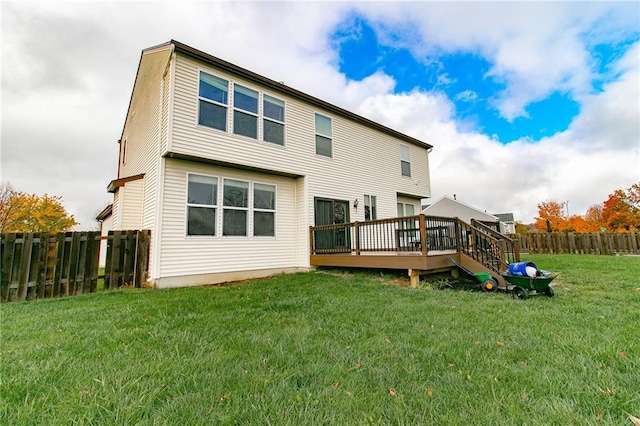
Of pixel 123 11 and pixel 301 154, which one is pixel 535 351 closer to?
pixel 301 154

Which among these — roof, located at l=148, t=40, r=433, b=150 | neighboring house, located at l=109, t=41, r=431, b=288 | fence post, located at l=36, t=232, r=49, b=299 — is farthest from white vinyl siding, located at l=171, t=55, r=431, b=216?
fence post, located at l=36, t=232, r=49, b=299

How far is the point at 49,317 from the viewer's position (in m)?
4.12

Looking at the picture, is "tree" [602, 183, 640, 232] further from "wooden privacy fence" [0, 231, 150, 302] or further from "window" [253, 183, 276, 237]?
"wooden privacy fence" [0, 231, 150, 302]

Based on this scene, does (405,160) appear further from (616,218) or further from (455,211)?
(616,218)

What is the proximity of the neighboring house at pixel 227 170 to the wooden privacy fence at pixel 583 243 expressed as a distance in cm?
1199

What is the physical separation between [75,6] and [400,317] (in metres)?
10.8

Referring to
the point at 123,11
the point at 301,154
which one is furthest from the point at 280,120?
the point at 123,11

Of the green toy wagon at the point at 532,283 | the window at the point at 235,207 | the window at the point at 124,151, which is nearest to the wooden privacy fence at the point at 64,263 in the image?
the window at the point at 235,207

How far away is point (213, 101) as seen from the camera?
25.8ft

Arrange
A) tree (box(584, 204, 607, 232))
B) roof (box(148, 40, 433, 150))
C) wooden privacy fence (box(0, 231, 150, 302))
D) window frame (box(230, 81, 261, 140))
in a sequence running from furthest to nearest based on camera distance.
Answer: tree (box(584, 204, 607, 232)) < window frame (box(230, 81, 261, 140)) < roof (box(148, 40, 433, 150)) < wooden privacy fence (box(0, 231, 150, 302))

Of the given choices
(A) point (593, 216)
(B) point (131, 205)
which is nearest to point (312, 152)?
(B) point (131, 205)

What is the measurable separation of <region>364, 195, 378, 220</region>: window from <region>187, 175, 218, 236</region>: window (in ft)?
19.3

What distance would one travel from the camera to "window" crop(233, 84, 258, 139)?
27.0 feet

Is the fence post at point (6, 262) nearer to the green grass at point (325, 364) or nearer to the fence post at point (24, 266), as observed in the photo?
the fence post at point (24, 266)
